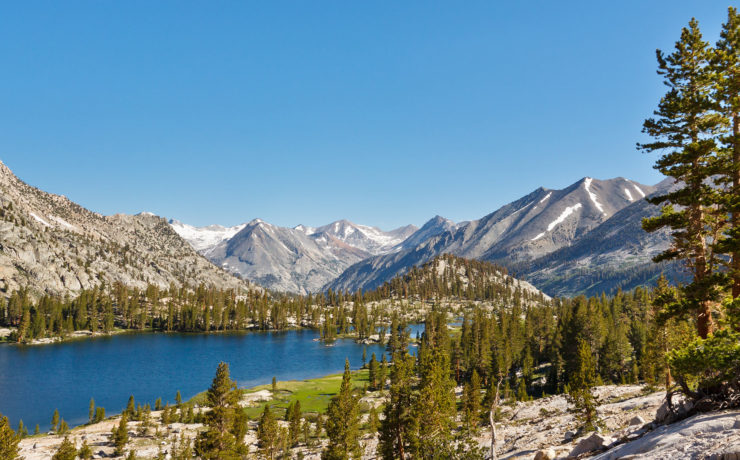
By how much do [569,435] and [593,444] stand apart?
15.0 meters

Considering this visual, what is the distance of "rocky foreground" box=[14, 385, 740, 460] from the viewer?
1535 centimetres

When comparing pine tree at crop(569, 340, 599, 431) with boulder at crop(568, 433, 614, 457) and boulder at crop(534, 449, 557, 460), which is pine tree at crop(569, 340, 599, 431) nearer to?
boulder at crop(534, 449, 557, 460)

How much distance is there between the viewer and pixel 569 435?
120 ft

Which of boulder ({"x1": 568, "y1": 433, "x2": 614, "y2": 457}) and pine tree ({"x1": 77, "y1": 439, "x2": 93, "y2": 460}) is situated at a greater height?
boulder ({"x1": 568, "y1": 433, "x2": 614, "y2": 457})

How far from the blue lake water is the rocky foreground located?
25.8 m

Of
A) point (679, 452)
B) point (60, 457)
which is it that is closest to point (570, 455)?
point (679, 452)

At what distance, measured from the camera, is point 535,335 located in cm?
13862

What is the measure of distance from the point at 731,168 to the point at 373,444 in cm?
5955

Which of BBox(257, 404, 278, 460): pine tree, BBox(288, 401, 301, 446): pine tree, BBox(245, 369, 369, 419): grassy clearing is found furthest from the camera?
BBox(245, 369, 369, 419): grassy clearing

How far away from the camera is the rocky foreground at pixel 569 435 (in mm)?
15352

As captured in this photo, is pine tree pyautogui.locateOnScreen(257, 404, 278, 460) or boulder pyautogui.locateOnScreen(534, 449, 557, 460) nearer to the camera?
boulder pyautogui.locateOnScreen(534, 449, 557, 460)

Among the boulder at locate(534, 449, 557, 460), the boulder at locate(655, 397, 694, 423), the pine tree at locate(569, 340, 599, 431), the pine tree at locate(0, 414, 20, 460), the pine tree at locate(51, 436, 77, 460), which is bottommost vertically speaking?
the pine tree at locate(51, 436, 77, 460)

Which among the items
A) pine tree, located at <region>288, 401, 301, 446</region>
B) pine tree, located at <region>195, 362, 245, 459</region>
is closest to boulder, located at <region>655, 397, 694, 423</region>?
pine tree, located at <region>195, 362, 245, 459</region>

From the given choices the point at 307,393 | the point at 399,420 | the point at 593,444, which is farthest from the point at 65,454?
the point at 307,393
